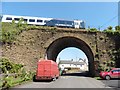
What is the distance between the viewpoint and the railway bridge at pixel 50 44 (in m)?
34.7

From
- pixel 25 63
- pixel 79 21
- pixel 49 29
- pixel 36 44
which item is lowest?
pixel 25 63

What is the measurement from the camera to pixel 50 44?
35844 millimetres

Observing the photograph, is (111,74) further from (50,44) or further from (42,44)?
(42,44)

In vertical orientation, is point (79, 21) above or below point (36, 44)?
above

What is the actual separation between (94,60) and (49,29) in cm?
780

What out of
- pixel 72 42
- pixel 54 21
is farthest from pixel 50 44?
pixel 54 21

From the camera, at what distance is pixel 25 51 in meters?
35.0

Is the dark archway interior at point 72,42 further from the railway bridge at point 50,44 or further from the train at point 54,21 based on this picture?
the train at point 54,21

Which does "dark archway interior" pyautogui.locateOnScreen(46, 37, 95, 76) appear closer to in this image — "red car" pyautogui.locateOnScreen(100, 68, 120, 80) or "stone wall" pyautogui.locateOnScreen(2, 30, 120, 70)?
"stone wall" pyautogui.locateOnScreen(2, 30, 120, 70)

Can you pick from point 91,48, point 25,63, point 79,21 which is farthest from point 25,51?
point 79,21

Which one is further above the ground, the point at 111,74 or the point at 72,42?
the point at 72,42

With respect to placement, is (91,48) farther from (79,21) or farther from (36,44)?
(79,21)

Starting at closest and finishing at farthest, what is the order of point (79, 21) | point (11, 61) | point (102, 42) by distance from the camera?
point (11, 61)
point (102, 42)
point (79, 21)

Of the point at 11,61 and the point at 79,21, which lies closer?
the point at 11,61
